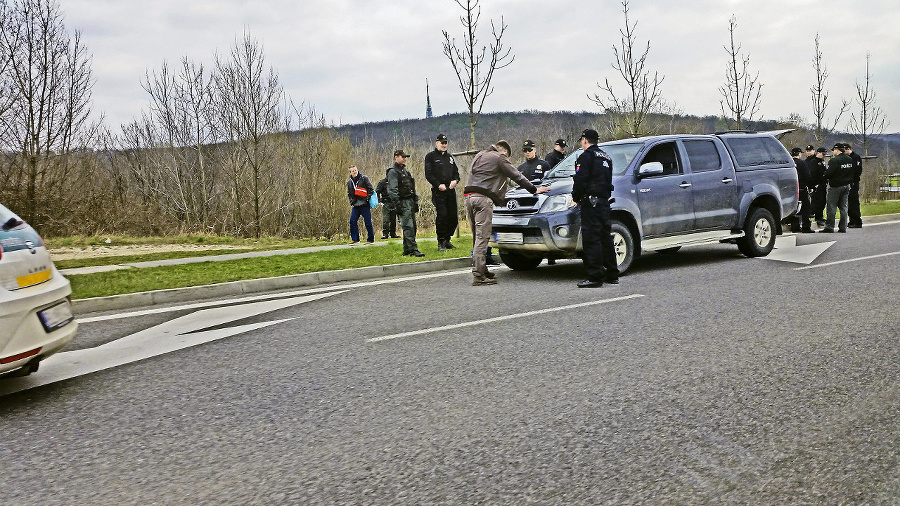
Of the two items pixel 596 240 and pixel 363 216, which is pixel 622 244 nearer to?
pixel 596 240

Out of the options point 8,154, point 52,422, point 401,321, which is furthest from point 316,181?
point 52,422

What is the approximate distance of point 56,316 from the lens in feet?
15.2

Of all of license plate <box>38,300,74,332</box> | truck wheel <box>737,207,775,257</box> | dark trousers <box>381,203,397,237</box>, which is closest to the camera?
license plate <box>38,300,74,332</box>

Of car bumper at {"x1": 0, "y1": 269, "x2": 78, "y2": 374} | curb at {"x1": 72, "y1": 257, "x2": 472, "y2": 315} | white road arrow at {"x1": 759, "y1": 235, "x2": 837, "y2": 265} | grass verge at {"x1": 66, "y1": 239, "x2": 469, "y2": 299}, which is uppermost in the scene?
car bumper at {"x1": 0, "y1": 269, "x2": 78, "y2": 374}

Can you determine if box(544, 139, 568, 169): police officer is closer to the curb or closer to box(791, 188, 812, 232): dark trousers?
the curb

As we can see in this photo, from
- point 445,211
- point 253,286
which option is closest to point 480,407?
point 253,286

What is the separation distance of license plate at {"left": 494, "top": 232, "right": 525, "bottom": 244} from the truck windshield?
114 cm

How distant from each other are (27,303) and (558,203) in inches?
259

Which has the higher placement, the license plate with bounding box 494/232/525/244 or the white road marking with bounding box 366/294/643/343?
the license plate with bounding box 494/232/525/244

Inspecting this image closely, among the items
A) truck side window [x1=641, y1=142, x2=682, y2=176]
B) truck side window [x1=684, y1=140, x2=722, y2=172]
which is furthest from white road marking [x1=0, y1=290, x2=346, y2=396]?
truck side window [x1=684, y1=140, x2=722, y2=172]

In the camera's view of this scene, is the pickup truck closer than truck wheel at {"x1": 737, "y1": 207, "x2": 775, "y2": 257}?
Yes

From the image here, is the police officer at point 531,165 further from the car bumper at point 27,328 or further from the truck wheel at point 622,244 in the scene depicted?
the car bumper at point 27,328

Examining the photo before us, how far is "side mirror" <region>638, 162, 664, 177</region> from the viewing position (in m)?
9.74

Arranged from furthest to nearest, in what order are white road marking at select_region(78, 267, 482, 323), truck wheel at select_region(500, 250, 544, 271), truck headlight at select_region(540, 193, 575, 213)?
1. truck wheel at select_region(500, 250, 544, 271)
2. truck headlight at select_region(540, 193, 575, 213)
3. white road marking at select_region(78, 267, 482, 323)
